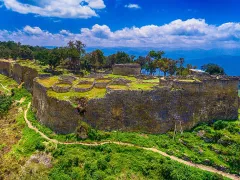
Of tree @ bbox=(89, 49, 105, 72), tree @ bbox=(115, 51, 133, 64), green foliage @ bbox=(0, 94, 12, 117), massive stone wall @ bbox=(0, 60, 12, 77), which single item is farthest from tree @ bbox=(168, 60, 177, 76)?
massive stone wall @ bbox=(0, 60, 12, 77)

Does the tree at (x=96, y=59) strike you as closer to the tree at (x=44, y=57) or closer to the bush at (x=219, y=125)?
the tree at (x=44, y=57)

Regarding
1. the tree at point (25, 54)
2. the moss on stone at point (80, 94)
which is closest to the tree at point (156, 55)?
the moss on stone at point (80, 94)

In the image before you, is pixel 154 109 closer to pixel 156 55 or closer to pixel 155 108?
pixel 155 108

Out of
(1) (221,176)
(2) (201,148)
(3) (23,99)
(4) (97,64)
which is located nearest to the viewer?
(1) (221,176)

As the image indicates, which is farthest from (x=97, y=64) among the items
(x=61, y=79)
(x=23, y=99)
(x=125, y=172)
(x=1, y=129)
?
(x=125, y=172)

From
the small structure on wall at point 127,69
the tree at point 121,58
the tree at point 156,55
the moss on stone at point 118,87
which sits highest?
the tree at point 156,55

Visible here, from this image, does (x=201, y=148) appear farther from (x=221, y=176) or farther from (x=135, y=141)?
(x=135, y=141)
